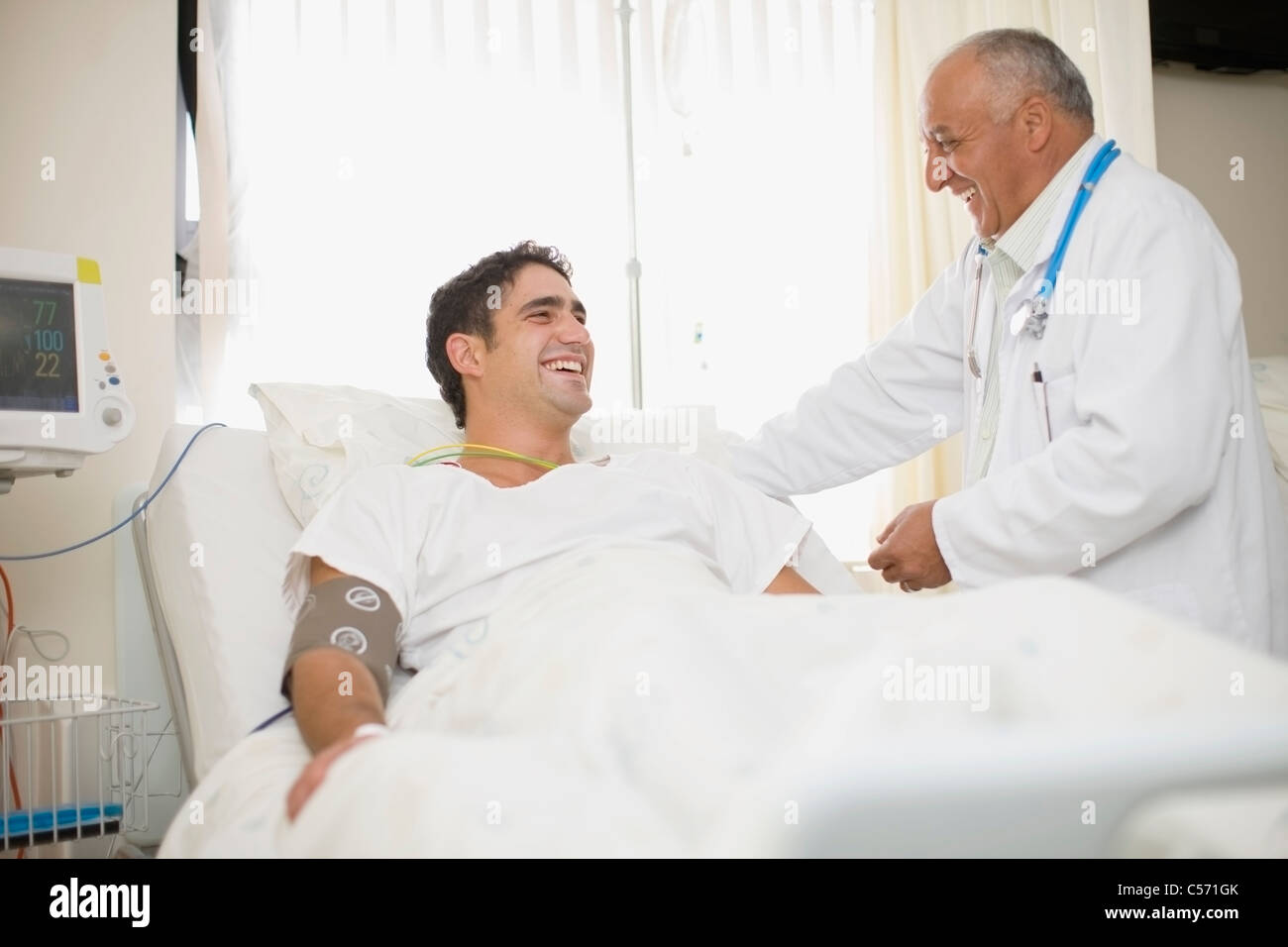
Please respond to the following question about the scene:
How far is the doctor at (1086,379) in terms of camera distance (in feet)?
5.52

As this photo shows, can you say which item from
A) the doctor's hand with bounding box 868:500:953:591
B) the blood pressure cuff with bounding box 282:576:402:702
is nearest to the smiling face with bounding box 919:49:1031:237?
the doctor's hand with bounding box 868:500:953:591

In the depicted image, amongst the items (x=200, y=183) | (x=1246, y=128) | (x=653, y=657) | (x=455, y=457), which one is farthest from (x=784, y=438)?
(x=1246, y=128)

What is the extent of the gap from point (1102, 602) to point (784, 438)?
1395mm

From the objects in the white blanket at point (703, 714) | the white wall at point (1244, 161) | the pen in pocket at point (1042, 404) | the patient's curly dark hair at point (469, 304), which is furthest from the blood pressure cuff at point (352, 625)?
the white wall at point (1244, 161)

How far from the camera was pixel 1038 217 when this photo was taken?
1970mm

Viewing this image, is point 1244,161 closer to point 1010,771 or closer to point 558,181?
point 558,181

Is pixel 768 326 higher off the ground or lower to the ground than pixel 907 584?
higher

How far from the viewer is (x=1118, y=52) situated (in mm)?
3094

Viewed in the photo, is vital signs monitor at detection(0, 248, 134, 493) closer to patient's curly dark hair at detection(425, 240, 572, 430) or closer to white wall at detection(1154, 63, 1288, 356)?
patient's curly dark hair at detection(425, 240, 572, 430)

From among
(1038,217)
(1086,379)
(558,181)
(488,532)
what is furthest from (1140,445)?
(558,181)

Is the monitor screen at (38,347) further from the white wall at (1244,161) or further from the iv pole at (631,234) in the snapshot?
the white wall at (1244,161)

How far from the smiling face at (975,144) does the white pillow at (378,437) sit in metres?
0.63

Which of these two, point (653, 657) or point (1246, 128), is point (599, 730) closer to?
point (653, 657)

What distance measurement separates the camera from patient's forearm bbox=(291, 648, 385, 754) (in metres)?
1.14
